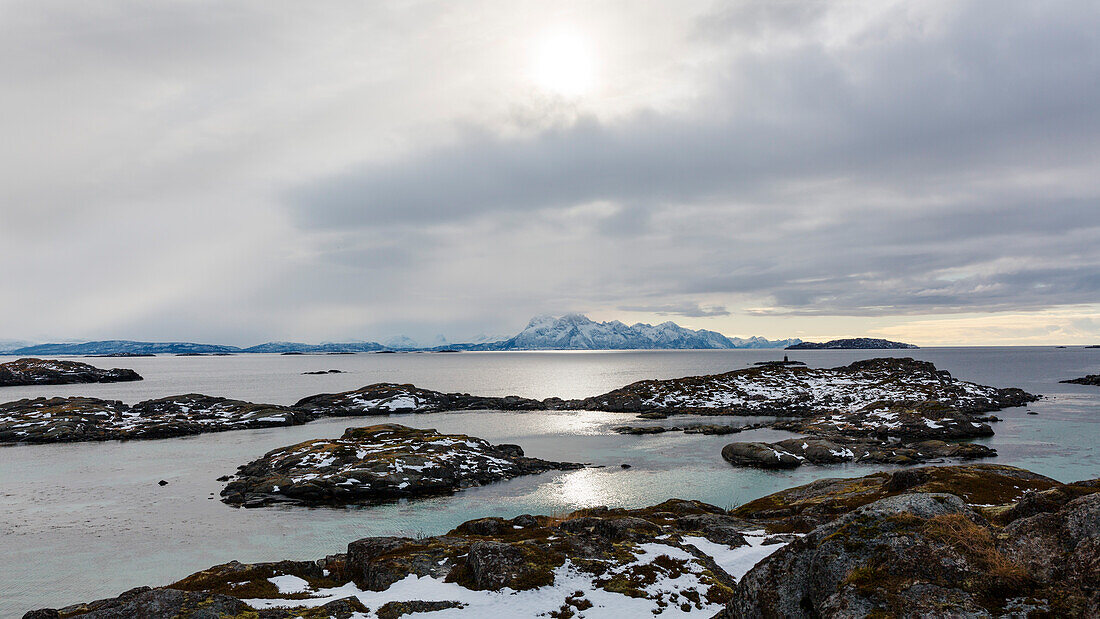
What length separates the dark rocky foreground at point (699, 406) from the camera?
92188 mm

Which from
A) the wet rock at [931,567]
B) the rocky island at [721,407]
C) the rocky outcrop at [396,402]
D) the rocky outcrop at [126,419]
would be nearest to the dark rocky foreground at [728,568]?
the wet rock at [931,567]

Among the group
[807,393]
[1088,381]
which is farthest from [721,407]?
[1088,381]

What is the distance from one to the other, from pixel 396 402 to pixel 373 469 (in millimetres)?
80520

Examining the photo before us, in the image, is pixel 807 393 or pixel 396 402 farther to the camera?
pixel 396 402

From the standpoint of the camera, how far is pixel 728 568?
24547mm

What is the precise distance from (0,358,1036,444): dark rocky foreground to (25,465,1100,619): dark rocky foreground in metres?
59.1

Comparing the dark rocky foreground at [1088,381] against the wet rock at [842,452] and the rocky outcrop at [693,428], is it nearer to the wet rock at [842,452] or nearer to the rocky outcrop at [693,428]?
the rocky outcrop at [693,428]

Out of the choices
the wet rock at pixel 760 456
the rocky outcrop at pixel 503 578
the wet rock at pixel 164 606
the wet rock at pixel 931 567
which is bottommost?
the wet rock at pixel 760 456

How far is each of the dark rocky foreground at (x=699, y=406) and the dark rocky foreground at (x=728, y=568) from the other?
59.1 m

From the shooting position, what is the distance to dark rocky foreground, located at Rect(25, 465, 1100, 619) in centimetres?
940

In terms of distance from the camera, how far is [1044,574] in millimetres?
9172

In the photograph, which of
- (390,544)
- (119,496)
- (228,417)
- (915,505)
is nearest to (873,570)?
(915,505)

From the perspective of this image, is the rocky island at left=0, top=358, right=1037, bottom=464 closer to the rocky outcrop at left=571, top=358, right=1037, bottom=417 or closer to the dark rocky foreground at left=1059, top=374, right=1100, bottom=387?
the rocky outcrop at left=571, top=358, right=1037, bottom=417

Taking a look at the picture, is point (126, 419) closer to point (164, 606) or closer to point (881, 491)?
point (164, 606)
